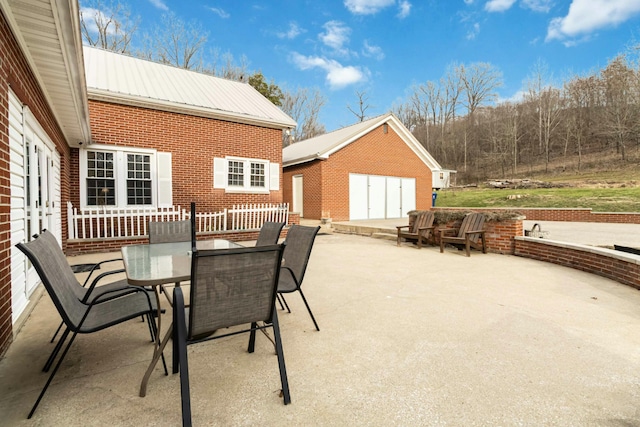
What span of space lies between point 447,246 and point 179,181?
811 centimetres

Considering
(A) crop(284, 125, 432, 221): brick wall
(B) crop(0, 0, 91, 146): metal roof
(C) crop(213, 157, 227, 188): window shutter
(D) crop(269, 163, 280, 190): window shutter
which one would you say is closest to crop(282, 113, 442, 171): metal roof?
(A) crop(284, 125, 432, 221): brick wall

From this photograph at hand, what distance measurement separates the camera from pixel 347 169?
47.2 feet

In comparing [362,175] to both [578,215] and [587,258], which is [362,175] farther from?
[587,258]

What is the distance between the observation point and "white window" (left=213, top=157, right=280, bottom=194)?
34.6 ft

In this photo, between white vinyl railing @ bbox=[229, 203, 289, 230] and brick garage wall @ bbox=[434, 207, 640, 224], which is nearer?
white vinyl railing @ bbox=[229, 203, 289, 230]

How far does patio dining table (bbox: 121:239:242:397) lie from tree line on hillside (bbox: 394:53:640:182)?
31934 millimetres

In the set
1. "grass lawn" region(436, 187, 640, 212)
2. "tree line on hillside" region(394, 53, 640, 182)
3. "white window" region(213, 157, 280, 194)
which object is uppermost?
"tree line on hillside" region(394, 53, 640, 182)

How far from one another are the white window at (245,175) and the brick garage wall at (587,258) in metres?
7.99

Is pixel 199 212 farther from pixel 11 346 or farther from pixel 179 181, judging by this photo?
pixel 11 346

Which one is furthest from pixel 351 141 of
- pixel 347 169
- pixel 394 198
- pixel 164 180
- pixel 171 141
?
pixel 164 180

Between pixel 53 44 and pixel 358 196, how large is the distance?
1238cm

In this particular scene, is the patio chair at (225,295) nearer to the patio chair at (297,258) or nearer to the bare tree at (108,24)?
the patio chair at (297,258)

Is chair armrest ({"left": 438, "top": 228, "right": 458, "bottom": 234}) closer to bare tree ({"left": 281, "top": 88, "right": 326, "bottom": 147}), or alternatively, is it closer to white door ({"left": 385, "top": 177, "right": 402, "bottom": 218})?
white door ({"left": 385, "top": 177, "right": 402, "bottom": 218})

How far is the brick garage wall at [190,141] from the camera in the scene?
8766 millimetres
